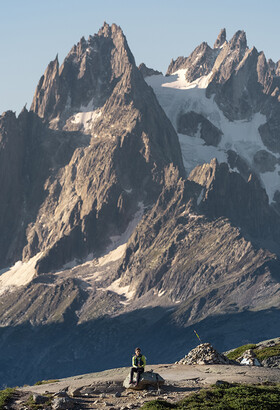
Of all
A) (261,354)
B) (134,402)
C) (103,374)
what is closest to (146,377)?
(134,402)

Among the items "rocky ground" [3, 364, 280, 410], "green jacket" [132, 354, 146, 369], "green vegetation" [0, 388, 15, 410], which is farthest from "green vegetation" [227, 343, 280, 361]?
"green vegetation" [0, 388, 15, 410]

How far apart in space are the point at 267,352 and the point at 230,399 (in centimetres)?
3254

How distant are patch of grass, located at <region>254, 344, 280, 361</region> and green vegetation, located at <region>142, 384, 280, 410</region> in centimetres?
2385

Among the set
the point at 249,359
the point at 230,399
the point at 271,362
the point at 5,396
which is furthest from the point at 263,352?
the point at 5,396

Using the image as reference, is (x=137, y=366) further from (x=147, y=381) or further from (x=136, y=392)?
(x=136, y=392)

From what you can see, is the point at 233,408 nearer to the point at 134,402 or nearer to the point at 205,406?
the point at 205,406

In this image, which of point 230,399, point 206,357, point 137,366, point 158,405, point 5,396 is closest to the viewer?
point 158,405

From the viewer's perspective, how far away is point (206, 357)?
311ft

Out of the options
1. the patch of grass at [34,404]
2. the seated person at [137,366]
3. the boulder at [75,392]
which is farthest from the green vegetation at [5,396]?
the seated person at [137,366]

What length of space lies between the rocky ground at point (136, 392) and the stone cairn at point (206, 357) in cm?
162

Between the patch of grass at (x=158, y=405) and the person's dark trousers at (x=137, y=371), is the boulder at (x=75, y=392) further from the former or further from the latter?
the patch of grass at (x=158, y=405)

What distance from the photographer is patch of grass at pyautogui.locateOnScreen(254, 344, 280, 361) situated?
102688 millimetres

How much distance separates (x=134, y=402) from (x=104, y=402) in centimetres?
272

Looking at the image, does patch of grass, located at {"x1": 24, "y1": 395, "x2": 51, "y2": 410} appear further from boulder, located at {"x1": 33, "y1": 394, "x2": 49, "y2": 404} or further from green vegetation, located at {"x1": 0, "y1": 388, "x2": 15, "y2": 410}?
green vegetation, located at {"x1": 0, "y1": 388, "x2": 15, "y2": 410}
